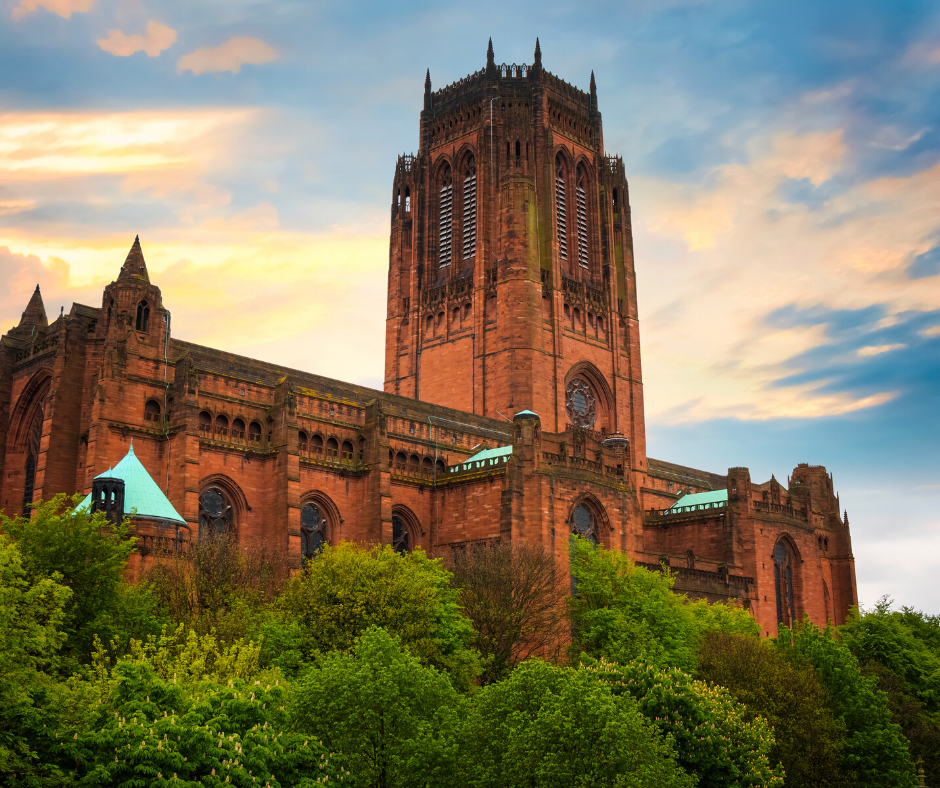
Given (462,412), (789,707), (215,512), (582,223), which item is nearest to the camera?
(789,707)

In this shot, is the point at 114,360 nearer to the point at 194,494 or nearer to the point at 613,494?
the point at 194,494

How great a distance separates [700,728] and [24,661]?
788 inches

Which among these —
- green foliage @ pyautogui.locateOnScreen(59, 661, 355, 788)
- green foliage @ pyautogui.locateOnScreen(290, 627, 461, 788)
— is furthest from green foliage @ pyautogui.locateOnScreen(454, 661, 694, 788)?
green foliage @ pyautogui.locateOnScreen(59, 661, 355, 788)

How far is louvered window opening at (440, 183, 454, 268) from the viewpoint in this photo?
8838 centimetres

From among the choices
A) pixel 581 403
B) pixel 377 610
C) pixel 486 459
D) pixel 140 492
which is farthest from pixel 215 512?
pixel 581 403

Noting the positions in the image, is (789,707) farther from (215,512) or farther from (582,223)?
(582,223)

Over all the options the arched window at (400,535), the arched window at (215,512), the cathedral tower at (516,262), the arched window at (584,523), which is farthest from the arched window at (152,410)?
the cathedral tower at (516,262)

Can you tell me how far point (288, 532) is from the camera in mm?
54188

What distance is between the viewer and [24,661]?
100.0ft

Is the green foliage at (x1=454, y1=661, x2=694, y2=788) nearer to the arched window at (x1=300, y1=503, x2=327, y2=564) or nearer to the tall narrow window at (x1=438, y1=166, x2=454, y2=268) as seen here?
the arched window at (x1=300, y1=503, x2=327, y2=564)

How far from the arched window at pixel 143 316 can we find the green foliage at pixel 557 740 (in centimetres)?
3318

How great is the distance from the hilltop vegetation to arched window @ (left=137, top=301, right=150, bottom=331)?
42.7ft

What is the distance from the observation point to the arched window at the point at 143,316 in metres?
56.3

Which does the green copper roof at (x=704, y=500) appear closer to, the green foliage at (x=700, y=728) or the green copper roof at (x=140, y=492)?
the green foliage at (x=700, y=728)
